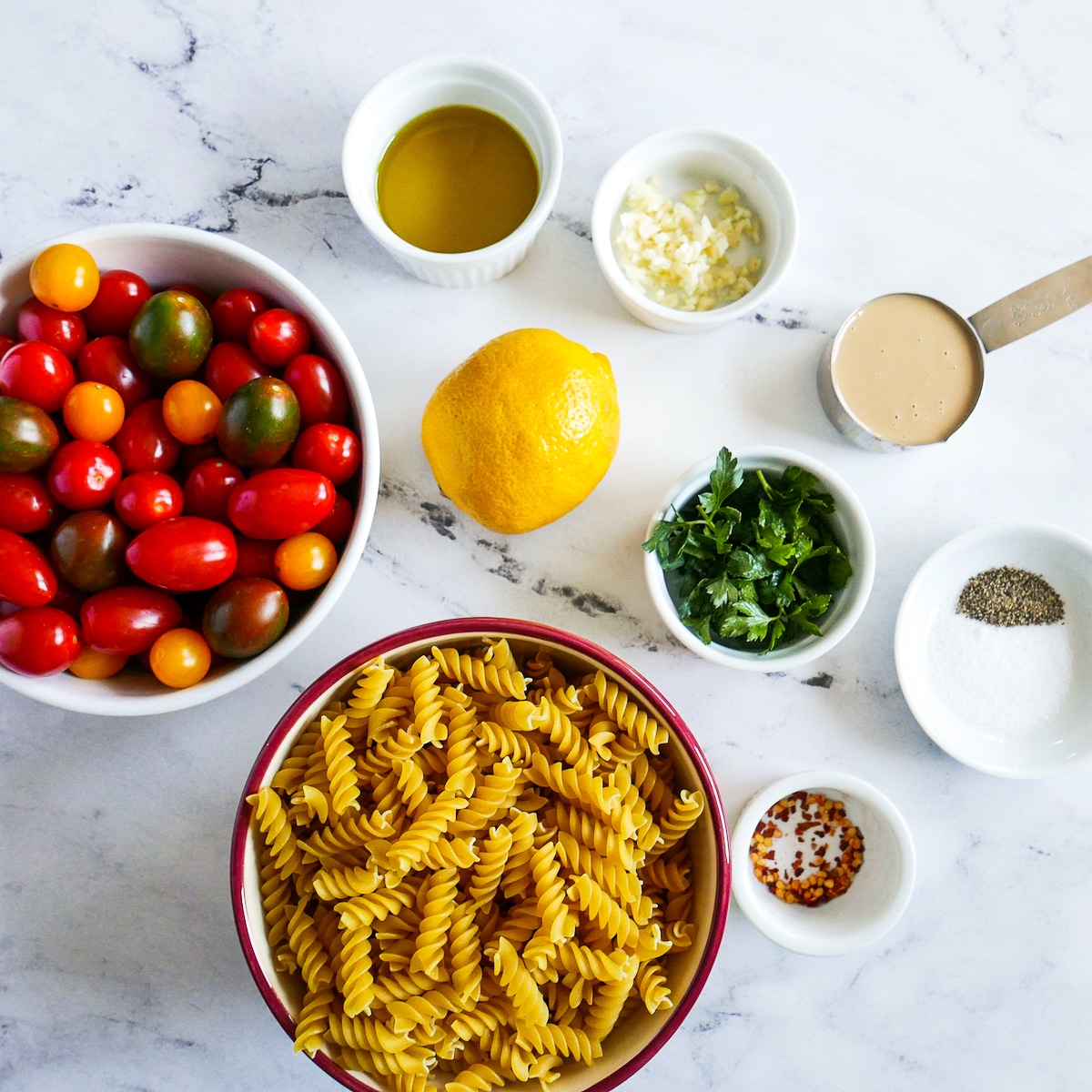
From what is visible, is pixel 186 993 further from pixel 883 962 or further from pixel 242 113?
pixel 242 113

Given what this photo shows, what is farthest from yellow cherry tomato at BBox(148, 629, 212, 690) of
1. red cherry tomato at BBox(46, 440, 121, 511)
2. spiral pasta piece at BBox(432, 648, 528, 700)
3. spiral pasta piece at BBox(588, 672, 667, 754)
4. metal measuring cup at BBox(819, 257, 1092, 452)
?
metal measuring cup at BBox(819, 257, 1092, 452)

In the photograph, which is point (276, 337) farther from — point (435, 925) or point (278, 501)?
point (435, 925)

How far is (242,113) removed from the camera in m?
1.59

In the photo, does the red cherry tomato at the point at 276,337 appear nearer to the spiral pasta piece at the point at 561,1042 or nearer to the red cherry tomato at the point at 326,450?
the red cherry tomato at the point at 326,450

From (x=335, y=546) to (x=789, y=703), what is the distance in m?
0.83

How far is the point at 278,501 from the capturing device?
1.22 metres

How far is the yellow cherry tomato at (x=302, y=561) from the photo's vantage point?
49.7 inches

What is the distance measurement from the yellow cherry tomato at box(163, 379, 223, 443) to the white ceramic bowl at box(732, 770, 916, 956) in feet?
3.38

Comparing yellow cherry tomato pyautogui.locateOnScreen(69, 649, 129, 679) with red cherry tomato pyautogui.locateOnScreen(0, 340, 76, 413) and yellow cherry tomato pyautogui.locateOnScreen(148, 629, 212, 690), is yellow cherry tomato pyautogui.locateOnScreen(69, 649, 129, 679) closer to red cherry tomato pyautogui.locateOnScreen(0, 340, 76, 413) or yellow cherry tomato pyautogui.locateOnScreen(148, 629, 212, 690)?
yellow cherry tomato pyautogui.locateOnScreen(148, 629, 212, 690)

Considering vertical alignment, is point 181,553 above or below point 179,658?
above

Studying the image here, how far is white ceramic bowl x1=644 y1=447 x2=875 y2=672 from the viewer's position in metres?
1.43

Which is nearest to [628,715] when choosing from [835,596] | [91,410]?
[835,596]

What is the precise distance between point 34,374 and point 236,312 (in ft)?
0.93

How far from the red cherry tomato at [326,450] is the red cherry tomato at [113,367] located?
0.25 meters
